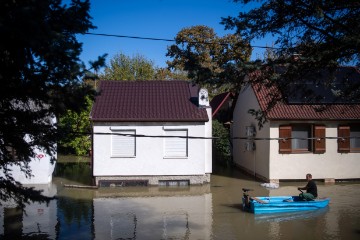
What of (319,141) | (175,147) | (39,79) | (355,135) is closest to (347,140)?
(355,135)

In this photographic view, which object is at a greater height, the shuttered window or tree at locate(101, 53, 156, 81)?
tree at locate(101, 53, 156, 81)

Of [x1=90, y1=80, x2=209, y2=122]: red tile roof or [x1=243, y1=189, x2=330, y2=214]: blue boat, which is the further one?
[x1=90, y1=80, x2=209, y2=122]: red tile roof

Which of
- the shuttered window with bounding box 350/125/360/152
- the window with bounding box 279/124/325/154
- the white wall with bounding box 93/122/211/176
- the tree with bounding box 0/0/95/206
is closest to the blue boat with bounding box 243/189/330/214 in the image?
the window with bounding box 279/124/325/154

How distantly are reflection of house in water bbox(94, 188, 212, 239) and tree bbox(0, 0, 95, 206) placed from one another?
16.2ft

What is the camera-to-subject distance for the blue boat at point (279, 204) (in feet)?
42.2

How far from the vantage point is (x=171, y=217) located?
41.2ft

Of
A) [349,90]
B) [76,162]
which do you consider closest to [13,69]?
[349,90]

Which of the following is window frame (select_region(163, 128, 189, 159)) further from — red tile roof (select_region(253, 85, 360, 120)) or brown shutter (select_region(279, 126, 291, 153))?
brown shutter (select_region(279, 126, 291, 153))

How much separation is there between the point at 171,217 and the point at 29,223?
4.70 metres

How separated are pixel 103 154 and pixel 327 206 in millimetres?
10529

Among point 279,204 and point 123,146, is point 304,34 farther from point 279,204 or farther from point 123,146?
point 123,146

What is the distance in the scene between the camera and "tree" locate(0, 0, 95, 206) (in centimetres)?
582

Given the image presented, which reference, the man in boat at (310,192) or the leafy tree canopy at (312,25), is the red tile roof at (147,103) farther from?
the leafy tree canopy at (312,25)

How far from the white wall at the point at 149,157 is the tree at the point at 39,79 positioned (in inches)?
442
